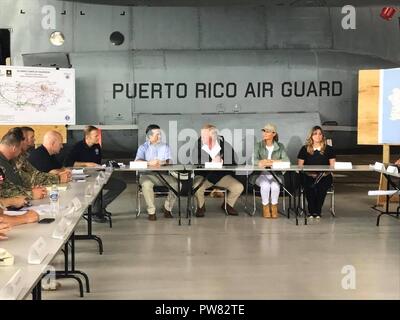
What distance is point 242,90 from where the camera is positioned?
8.65m

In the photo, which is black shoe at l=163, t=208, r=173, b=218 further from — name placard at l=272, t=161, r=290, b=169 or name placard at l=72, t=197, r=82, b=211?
name placard at l=72, t=197, r=82, b=211

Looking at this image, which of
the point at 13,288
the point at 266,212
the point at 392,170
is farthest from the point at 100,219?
the point at 13,288

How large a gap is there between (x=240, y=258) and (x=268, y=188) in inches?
80.0

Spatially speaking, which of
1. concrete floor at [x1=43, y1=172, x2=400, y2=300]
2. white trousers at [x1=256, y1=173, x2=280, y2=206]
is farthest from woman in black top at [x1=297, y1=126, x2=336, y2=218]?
white trousers at [x1=256, y1=173, x2=280, y2=206]

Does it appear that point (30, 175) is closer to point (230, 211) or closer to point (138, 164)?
point (138, 164)

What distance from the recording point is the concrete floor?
4074 millimetres

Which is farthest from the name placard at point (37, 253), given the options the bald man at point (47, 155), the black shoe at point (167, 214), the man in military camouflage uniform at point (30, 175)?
the black shoe at point (167, 214)

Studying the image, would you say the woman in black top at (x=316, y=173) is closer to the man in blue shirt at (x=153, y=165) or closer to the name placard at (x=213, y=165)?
the name placard at (x=213, y=165)

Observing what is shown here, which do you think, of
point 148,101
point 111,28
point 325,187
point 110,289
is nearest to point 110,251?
point 110,289

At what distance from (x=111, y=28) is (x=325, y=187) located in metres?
4.16

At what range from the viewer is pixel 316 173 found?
23.2 feet

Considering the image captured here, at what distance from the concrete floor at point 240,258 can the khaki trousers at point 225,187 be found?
240 mm

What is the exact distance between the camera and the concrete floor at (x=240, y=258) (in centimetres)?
407
